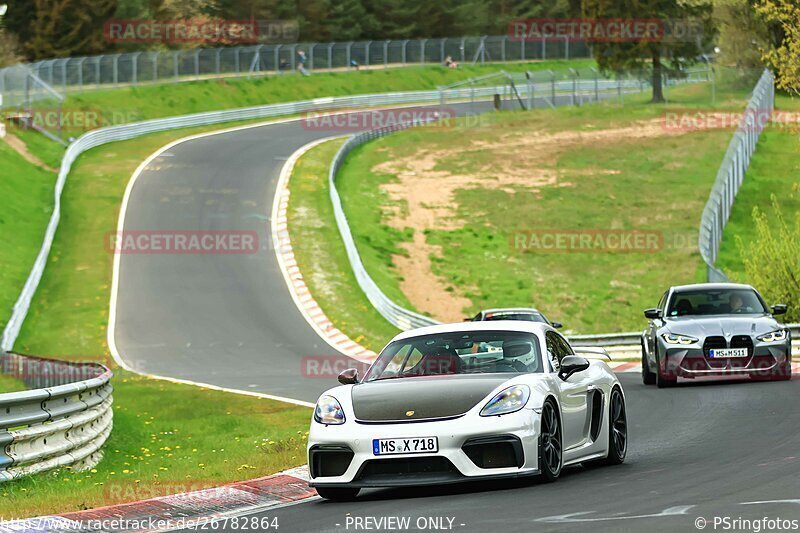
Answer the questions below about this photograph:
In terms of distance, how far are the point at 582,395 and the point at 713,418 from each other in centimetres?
489

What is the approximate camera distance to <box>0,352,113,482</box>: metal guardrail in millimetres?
12484

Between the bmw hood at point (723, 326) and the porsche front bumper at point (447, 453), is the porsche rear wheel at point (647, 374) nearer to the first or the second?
the bmw hood at point (723, 326)

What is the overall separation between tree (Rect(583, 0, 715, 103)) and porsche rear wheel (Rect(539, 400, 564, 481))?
234ft

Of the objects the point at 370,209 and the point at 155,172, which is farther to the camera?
the point at 155,172

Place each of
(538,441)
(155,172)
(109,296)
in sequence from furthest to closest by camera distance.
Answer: (155,172) → (109,296) → (538,441)

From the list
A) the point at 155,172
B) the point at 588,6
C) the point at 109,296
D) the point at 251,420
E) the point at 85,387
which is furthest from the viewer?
the point at 588,6

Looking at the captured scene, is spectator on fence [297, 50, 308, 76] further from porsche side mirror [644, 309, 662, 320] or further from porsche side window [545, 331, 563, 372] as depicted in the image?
porsche side window [545, 331, 563, 372]

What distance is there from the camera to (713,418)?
52.8ft

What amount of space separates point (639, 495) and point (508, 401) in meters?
1.23

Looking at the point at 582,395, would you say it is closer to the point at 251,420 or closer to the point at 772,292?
the point at 251,420

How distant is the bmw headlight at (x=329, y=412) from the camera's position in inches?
419

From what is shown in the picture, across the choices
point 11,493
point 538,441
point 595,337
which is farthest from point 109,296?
point 538,441

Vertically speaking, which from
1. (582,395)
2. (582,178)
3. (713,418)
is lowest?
(582,178)

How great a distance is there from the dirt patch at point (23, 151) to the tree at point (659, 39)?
123ft
